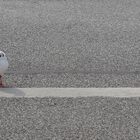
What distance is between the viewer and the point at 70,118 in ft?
18.9

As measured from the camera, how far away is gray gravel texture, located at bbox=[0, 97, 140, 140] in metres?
5.33

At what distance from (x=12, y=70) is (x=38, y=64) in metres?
0.48

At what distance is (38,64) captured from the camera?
766 cm

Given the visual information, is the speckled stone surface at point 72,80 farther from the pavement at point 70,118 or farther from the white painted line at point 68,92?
the pavement at point 70,118

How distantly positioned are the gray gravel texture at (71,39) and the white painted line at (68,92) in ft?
0.58

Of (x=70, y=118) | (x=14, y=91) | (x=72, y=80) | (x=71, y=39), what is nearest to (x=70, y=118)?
(x=70, y=118)

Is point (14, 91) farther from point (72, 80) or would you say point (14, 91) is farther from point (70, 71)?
point (70, 71)

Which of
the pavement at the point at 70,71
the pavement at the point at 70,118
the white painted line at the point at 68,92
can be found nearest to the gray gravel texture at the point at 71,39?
the pavement at the point at 70,71

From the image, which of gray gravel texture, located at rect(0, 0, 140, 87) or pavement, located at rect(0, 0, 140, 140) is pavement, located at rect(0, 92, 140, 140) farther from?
gray gravel texture, located at rect(0, 0, 140, 87)

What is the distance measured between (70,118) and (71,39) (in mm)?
3512

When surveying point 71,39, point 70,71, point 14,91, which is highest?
point 14,91

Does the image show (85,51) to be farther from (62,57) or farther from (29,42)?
(29,42)

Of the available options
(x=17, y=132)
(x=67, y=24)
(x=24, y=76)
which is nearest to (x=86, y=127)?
(x=17, y=132)

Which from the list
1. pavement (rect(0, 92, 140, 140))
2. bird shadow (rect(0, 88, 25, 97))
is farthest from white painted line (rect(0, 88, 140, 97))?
pavement (rect(0, 92, 140, 140))
